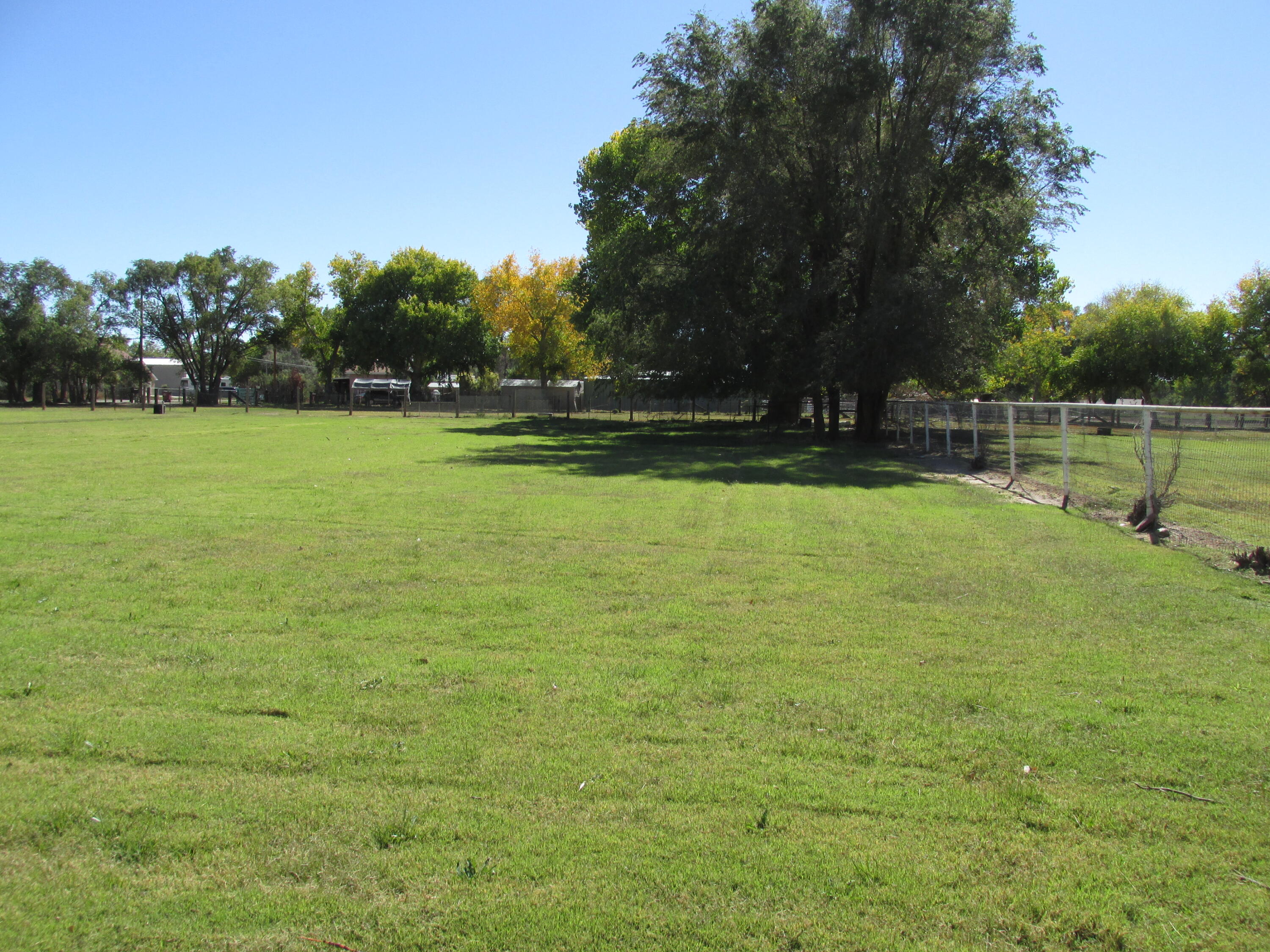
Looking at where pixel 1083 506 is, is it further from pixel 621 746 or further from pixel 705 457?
pixel 705 457

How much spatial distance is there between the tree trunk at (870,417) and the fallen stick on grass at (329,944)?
30584mm

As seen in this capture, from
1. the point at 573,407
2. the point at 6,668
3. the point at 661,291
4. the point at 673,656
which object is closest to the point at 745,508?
the point at 673,656

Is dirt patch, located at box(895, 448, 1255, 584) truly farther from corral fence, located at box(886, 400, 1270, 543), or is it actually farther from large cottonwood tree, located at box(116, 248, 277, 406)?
large cottonwood tree, located at box(116, 248, 277, 406)

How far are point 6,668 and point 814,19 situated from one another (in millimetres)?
30342

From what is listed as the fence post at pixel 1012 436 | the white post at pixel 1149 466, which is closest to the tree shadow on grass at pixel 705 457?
the fence post at pixel 1012 436

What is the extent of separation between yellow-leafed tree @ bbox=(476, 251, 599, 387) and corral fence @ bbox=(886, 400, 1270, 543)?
5378 cm

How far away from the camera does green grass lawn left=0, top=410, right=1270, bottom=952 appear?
314 cm

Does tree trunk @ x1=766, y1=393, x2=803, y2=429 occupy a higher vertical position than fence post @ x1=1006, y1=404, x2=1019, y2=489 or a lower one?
higher

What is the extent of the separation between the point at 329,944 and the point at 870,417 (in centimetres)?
3127

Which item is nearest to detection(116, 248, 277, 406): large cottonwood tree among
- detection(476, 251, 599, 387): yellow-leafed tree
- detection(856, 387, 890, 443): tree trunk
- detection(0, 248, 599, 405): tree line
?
detection(0, 248, 599, 405): tree line

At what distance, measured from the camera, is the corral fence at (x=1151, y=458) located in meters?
10.8

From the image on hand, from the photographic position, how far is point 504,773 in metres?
4.20

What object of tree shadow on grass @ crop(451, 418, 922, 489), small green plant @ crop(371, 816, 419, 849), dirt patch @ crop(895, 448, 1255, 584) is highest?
tree shadow on grass @ crop(451, 418, 922, 489)

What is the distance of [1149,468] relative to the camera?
11.9 m
